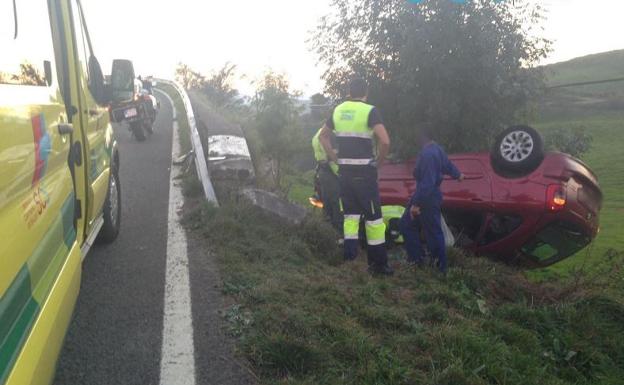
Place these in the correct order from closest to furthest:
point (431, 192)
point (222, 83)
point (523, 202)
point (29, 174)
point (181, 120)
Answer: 1. point (29, 174)
2. point (431, 192)
3. point (523, 202)
4. point (181, 120)
5. point (222, 83)

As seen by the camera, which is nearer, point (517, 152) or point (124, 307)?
point (124, 307)

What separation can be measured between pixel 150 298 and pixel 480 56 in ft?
24.9

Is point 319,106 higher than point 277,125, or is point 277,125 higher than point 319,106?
point 319,106

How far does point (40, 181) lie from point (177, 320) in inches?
61.3

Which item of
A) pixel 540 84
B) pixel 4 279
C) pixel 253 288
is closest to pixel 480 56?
pixel 540 84

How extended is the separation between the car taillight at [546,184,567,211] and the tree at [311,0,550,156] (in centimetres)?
409

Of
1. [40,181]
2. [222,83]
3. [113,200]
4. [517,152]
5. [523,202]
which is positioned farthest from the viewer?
[222,83]

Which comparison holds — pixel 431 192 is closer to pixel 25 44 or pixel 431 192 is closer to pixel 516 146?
pixel 516 146

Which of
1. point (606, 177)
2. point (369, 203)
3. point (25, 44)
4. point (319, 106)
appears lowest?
point (606, 177)

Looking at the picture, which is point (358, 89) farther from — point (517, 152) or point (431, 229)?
point (517, 152)

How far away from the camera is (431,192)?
19.2ft

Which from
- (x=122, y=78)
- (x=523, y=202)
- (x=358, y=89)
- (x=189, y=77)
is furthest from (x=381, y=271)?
(x=189, y=77)

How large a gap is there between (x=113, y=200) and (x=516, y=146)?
441cm

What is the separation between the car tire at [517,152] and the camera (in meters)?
6.53
